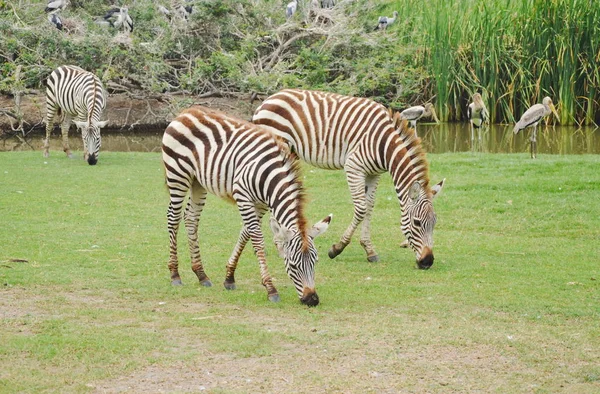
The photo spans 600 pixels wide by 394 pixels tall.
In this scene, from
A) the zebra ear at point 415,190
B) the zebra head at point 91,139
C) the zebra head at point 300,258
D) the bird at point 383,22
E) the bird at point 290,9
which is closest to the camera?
the zebra head at point 300,258

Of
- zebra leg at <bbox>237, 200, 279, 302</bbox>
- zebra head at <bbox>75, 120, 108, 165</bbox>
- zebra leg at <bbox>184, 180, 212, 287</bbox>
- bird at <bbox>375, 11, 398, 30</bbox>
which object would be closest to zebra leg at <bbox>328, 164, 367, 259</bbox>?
zebra leg at <bbox>184, 180, 212, 287</bbox>

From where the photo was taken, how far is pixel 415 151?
934 centimetres

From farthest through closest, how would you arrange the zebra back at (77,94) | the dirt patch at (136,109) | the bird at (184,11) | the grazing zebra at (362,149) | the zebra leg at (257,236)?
the bird at (184,11), the dirt patch at (136,109), the zebra back at (77,94), the grazing zebra at (362,149), the zebra leg at (257,236)

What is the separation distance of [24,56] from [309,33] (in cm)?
722

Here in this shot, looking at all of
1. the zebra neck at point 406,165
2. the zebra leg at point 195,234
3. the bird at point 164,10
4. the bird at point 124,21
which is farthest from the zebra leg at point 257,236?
the bird at point 164,10

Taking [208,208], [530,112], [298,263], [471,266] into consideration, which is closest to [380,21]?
[530,112]

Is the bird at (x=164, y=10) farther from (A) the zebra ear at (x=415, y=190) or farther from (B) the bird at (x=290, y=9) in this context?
(A) the zebra ear at (x=415, y=190)

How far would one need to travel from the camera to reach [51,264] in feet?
30.0

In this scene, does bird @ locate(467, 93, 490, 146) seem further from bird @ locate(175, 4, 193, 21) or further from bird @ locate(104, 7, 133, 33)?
bird @ locate(104, 7, 133, 33)

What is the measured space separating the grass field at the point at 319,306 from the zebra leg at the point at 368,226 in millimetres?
182

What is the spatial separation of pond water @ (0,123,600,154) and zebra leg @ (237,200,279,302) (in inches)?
530

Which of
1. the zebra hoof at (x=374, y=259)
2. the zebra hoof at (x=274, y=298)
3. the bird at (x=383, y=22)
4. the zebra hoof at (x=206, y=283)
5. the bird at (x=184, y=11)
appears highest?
the bird at (x=184, y=11)

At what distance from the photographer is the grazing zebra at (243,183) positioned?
745cm

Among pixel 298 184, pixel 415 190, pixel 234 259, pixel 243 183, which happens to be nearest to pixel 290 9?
pixel 415 190
